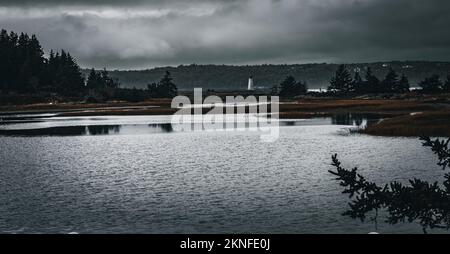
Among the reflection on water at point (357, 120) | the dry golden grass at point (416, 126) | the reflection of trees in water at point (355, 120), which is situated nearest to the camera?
the dry golden grass at point (416, 126)

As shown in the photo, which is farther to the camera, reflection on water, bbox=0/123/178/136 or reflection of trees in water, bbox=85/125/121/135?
reflection of trees in water, bbox=85/125/121/135

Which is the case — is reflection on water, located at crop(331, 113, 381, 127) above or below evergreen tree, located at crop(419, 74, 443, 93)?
below

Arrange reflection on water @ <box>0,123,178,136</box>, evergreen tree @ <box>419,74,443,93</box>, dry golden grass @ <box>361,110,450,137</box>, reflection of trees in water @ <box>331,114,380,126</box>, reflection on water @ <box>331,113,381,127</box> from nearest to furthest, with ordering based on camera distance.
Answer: dry golden grass @ <box>361,110,450,137</box> < reflection on water @ <box>0,123,178,136</box> < reflection on water @ <box>331,113,381,127</box> < reflection of trees in water @ <box>331,114,380,126</box> < evergreen tree @ <box>419,74,443,93</box>

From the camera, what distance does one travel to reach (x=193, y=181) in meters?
40.1

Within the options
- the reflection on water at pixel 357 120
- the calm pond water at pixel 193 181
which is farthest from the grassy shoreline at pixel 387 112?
the calm pond water at pixel 193 181

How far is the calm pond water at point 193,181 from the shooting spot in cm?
2770

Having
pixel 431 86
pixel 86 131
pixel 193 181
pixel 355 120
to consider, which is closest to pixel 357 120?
pixel 355 120

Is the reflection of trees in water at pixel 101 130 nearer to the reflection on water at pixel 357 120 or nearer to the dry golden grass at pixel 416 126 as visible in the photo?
the reflection on water at pixel 357 120

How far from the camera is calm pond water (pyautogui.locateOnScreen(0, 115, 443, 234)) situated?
90.9ft

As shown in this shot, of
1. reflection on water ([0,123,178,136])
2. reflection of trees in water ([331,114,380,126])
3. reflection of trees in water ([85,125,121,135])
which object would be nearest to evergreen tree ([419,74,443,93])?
reflection of trees in water ([331,114,380,126])

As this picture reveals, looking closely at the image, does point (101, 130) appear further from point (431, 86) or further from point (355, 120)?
point (431, 86)

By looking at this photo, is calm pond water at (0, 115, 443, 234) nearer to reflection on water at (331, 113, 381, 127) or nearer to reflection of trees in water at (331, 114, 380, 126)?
reflection on water at (331, 113, 381, 127)

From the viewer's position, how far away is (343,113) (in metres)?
128

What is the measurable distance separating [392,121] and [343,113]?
45.7 metres
